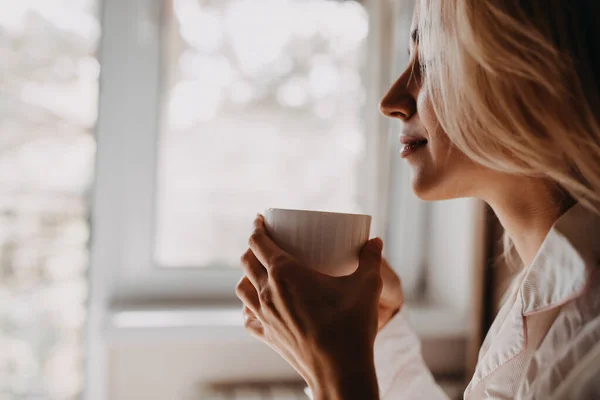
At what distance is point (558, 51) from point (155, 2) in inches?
37.9

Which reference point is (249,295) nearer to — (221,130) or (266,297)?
(266,297)

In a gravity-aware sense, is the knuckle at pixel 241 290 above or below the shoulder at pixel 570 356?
above

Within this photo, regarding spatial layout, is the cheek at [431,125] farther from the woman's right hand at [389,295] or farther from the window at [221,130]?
the window at [221,130]

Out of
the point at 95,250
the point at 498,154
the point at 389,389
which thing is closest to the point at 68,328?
the point at 95,250

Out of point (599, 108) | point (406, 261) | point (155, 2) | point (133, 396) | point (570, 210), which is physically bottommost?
point (133, 396)

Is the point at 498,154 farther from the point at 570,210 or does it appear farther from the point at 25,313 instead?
the point at 25,313

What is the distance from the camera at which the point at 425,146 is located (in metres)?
0.66

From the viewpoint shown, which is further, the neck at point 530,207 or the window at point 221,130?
the window at point 221,130

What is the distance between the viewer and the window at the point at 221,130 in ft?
3.84

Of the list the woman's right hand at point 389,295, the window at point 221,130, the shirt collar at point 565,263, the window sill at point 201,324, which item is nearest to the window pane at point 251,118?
the window at point 221,130

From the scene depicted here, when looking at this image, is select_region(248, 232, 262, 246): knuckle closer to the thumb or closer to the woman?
the woman

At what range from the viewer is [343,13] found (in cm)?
132

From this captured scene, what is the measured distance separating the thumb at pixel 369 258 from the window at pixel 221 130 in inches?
30.7

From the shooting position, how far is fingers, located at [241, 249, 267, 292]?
543 mm
